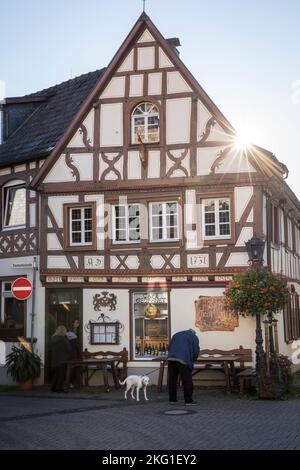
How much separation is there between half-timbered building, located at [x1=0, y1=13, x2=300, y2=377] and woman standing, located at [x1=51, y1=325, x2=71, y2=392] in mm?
1296

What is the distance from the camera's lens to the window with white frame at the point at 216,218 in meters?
20.2

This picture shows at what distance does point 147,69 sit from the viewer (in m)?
21.1

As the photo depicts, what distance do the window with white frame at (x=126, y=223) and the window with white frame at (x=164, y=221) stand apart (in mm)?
437

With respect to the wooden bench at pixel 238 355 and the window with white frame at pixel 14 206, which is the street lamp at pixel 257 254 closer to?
the wooden bench at pixel 238 355

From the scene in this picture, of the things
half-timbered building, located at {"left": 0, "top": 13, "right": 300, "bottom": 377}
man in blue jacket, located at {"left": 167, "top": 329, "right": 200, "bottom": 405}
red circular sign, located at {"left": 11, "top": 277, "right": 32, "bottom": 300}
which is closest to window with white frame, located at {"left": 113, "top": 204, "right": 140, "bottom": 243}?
half-timbered building, located at {"left": 0, "top": 13, "right": 300, "bottom": 377}

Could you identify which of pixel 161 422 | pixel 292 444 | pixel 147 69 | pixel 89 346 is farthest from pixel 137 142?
pixel 292 444

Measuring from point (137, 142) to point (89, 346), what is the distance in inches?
235

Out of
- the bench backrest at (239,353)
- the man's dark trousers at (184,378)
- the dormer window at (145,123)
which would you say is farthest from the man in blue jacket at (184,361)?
the dormer window at (145,123)

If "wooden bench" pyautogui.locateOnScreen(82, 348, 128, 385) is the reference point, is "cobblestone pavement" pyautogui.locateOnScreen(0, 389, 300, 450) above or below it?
below

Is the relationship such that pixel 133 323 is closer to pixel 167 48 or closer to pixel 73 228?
pixel 73 228

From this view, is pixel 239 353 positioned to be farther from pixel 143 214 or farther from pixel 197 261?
pixel 143 214

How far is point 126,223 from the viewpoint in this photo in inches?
832

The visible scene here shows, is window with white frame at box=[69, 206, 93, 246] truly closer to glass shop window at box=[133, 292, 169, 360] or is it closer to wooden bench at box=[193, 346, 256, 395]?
glass shop window at box=[133, 292, 169, 360]

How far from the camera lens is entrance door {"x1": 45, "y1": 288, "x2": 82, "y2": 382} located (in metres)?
21.3
